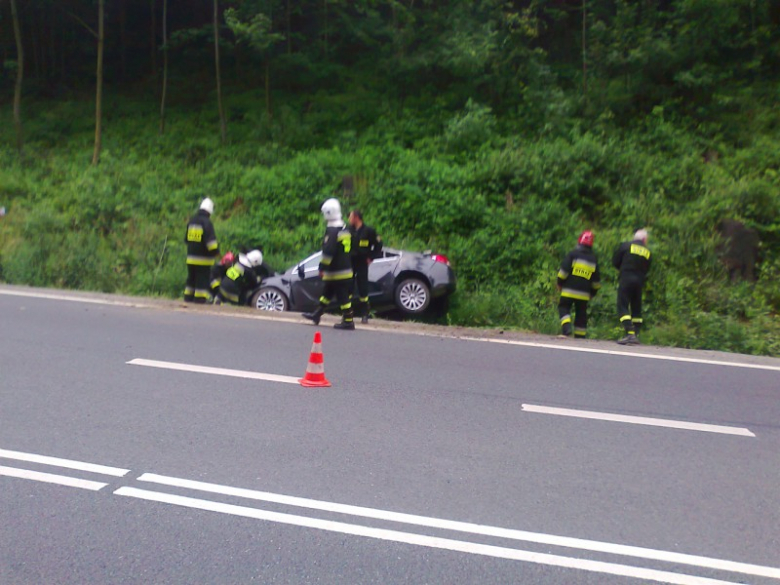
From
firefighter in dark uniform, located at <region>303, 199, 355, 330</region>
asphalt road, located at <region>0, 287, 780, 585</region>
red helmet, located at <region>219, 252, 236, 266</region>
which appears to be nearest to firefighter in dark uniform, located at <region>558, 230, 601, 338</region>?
asphalt road, located at <region>0, 287, 780, 585</region>

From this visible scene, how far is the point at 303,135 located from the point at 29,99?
1221cm

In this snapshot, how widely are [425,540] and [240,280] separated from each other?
10.1 meters

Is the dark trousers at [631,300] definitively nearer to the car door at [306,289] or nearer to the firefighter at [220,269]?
the car door at [306,289]

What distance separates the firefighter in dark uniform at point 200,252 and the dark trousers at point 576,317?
557 cm

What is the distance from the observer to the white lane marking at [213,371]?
7828mm

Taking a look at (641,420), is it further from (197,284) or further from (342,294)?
(197,284)

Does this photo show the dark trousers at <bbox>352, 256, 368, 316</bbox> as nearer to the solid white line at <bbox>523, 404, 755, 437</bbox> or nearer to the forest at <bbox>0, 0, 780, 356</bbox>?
the forest at <bbox>0, 0, 780, 356</bbox>

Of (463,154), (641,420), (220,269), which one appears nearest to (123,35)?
(463,154)

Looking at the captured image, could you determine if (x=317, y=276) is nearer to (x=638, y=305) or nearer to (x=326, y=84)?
(x=638, y=305)

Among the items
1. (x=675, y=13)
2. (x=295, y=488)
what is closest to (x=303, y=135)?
(x=675, y=13)

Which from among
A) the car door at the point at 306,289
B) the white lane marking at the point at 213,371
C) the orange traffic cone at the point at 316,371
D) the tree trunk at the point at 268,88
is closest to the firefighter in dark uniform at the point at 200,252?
the car door at the point at 306,289

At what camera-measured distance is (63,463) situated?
17.8 feet

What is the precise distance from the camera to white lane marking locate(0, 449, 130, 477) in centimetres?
530

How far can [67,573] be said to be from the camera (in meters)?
4.01
